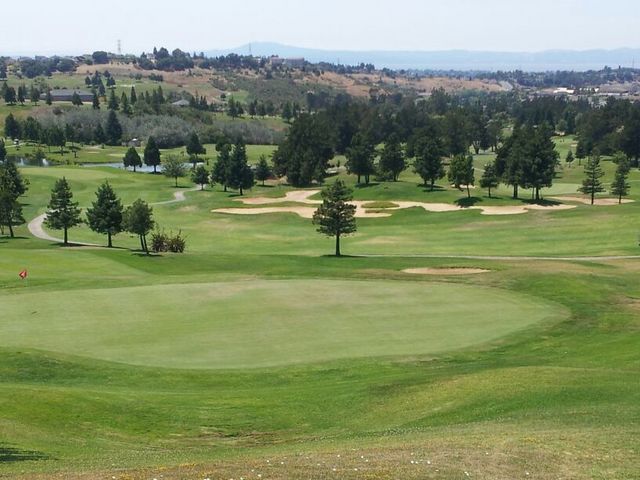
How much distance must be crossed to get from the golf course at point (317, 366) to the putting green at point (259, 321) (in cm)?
16

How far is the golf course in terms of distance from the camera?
2109 cm

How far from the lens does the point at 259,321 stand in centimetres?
4006

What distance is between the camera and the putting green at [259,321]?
117ft

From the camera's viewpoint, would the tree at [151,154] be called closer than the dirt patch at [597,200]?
No

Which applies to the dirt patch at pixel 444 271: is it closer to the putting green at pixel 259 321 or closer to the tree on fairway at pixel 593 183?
the putting green at pixel 259 321

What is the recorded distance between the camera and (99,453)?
933 inches

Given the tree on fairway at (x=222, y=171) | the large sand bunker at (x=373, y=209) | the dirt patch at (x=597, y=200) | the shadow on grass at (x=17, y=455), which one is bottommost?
the large sand bunker at (x=373, y=209)

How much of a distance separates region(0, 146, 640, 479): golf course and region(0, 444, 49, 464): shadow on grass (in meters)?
0.17

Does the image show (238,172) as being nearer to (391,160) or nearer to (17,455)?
(391,160)

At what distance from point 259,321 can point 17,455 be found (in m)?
18.8

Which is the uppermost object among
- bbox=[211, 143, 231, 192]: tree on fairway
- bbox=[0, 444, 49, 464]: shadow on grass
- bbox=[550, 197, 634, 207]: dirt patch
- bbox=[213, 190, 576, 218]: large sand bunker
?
bbox=[211, 143, 231, 192]: tree on fairway

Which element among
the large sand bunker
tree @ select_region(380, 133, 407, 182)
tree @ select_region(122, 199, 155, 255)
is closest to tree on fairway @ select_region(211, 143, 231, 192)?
the large sand bunker

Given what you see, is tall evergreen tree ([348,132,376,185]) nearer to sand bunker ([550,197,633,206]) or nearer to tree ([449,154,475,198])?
tree ([449,154,475,198])

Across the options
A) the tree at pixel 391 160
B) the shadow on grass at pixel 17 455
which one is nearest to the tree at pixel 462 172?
the tree at pixel 391 160
